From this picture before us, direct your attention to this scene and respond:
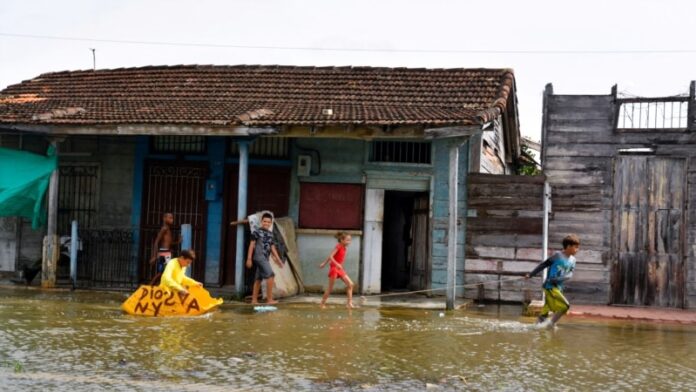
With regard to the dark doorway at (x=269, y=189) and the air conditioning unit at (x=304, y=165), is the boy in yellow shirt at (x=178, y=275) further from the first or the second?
the air conditioning unit at (x=304, y=165)

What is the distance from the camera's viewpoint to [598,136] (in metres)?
15.5

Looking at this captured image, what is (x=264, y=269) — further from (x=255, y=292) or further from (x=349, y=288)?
(x=349, y=288)

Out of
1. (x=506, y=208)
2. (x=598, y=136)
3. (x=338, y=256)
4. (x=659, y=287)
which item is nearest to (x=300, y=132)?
(x=338, y=256)

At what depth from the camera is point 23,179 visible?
1597 centimetres

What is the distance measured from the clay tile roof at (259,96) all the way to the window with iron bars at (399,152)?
0.78 m

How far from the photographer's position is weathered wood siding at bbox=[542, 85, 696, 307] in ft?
49.9

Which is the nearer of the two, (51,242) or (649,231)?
(649,231)

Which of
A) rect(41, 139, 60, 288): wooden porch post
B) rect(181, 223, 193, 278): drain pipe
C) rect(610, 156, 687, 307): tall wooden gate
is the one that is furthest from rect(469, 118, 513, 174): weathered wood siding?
rect(41, 139, 60, 288): wooden porch post

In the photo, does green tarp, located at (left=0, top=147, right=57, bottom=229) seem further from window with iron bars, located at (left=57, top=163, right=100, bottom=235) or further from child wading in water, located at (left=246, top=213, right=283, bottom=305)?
child wading in water, located at (left=246, top=213, right=283, bottom=305)

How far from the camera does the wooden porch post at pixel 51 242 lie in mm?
15659

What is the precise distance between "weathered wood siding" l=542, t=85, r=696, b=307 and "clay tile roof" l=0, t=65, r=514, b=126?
4.57 ft

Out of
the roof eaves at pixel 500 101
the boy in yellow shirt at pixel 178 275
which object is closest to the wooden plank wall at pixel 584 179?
the roof eaves at pixel 500 101

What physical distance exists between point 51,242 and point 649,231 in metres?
11.0

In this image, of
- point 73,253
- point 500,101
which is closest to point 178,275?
point 73,253
